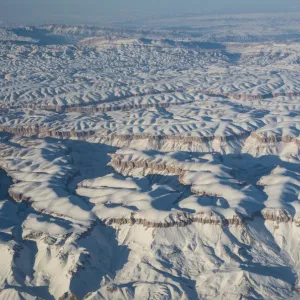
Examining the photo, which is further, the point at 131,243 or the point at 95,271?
the point at 131,243

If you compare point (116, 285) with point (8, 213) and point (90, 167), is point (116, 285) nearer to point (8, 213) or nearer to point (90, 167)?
point (8, 213)

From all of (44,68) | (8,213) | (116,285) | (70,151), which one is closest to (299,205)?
(116,285)

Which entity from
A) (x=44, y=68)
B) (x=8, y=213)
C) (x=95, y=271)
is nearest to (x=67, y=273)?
(x=95, y=271)

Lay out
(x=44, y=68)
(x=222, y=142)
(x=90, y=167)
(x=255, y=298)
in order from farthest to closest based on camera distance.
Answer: (x=44, y=68) < (x=222, y=142) < (x=90, y=167) < (x=255, y=298)

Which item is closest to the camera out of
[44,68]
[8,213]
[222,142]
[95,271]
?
[95,271]

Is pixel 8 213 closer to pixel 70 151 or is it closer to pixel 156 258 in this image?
pixel 156 258

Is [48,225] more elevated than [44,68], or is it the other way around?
[48,225]

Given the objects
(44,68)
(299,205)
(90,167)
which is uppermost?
(299,205)

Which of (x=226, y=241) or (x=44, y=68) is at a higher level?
(x=226, y=241)

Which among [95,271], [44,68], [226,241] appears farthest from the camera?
[44,68]
